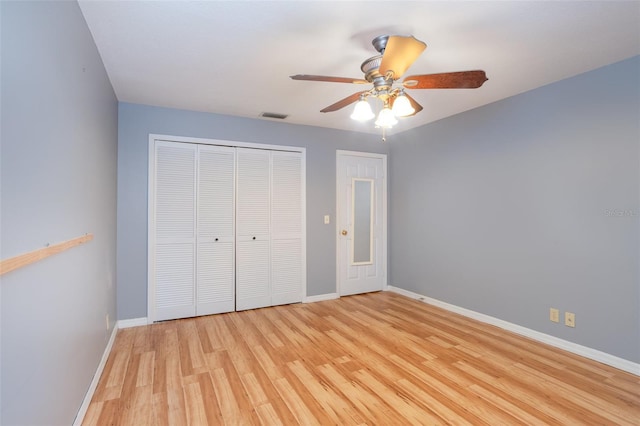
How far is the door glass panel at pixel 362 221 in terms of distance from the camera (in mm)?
4805

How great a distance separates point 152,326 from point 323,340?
1.97 meters

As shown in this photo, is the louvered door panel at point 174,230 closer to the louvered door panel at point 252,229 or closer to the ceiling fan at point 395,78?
the louvered door panel at point 252,229

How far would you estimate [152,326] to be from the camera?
3.46 metres

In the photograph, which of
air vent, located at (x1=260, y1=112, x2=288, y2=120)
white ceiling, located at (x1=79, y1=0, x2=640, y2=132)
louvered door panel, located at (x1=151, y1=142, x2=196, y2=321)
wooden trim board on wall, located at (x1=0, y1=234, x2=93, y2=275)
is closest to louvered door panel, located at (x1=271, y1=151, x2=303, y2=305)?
air vent, located at (x1=260, y1=112, x2=288, y2=120)

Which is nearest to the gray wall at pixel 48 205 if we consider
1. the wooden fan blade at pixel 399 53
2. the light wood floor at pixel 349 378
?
the light wood floor at pixel 349 378

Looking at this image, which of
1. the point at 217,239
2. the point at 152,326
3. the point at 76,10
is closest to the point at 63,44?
the point at 76,10

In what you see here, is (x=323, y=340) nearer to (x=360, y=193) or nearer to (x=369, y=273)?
(x=369, y=273)

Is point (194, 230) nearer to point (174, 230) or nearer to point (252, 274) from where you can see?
point (174, 230)

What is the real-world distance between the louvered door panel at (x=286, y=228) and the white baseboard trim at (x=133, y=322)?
1.54 m

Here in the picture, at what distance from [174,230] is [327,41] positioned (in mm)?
2736

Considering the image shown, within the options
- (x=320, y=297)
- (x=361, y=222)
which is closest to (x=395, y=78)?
(x=361, y=222)

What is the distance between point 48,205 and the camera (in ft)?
4.50

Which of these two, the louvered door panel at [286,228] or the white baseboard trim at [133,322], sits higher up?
the louvered door panel at [286,228]

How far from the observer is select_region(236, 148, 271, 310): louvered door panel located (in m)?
4.01
